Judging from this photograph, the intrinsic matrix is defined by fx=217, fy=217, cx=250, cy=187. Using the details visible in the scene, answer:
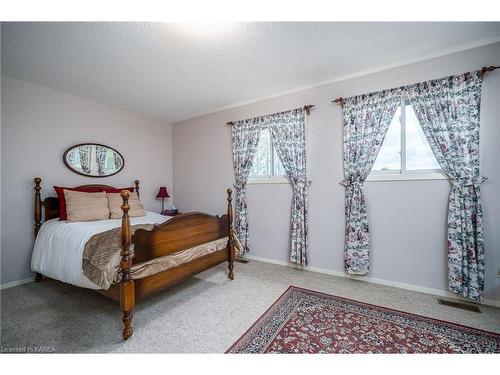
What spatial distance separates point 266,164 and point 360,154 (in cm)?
140

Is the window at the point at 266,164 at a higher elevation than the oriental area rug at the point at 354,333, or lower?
higher

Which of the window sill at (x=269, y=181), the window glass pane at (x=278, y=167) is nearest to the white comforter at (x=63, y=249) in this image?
the window sill at (x=269, y=181)

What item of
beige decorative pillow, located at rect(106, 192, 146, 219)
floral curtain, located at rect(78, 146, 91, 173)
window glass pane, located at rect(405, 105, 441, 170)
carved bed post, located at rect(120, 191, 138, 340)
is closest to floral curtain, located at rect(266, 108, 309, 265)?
window glass pane, located at rect(405, 105, 441, 170)

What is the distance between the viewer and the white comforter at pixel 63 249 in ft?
6.43

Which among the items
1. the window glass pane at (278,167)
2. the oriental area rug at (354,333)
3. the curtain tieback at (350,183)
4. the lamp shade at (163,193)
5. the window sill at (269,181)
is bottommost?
the oriental area rug at (354,333)

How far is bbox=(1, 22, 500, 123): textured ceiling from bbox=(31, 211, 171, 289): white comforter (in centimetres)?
182

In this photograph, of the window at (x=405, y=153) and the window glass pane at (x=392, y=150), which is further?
the window glass pane at (x=392, y=150)

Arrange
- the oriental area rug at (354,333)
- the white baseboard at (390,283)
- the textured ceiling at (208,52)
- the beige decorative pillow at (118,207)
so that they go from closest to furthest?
the oriental area rug at (354,333), the textured ceiling at (208,52), the white baseboard at (390,283), the beige decorative pillow at (118,207)

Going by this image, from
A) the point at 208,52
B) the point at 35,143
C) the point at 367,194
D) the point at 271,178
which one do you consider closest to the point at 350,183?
the point at 367,194

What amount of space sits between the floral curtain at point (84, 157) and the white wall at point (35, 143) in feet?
0.41

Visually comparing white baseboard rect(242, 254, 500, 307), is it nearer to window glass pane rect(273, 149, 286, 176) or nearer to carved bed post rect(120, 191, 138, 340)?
window glass pane rect(273, 149, 286, 176)

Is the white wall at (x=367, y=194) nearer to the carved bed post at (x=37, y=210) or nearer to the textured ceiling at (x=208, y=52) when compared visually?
the textured ceiling at (x=208, y=52)
